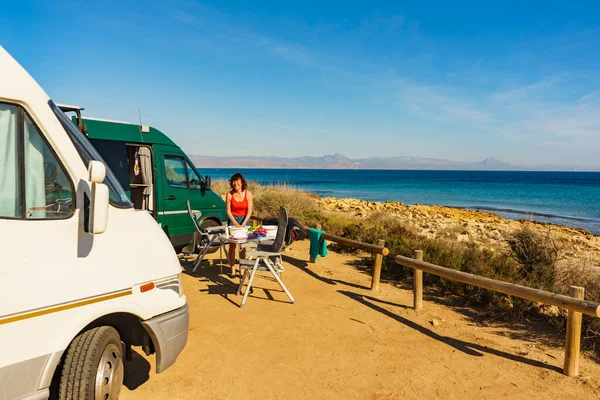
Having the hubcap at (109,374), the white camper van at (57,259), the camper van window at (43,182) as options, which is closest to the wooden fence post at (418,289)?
the white camper van at (57,259)

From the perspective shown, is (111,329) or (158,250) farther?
(158,250)

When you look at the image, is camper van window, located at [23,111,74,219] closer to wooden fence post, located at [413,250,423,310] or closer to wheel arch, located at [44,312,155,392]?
wheel arch, located at [44,312,155,392]

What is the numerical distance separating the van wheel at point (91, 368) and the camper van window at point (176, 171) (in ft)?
17.9

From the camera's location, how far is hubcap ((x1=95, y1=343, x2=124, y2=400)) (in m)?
2.54

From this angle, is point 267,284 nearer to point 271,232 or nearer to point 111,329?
point 271,232

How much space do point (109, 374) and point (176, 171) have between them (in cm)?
577

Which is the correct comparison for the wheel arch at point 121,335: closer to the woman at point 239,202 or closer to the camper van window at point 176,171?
the woman at point 239,202

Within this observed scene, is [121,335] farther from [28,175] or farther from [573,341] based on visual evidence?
[573,341]

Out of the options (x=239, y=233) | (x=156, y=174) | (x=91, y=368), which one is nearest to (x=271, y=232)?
(x=239, y=233)

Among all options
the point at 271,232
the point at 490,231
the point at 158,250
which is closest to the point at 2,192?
the point at 158,250

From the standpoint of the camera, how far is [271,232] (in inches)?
275

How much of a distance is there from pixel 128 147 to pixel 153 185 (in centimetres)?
93

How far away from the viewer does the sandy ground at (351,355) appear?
3.54 meters

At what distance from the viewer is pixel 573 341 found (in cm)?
385
